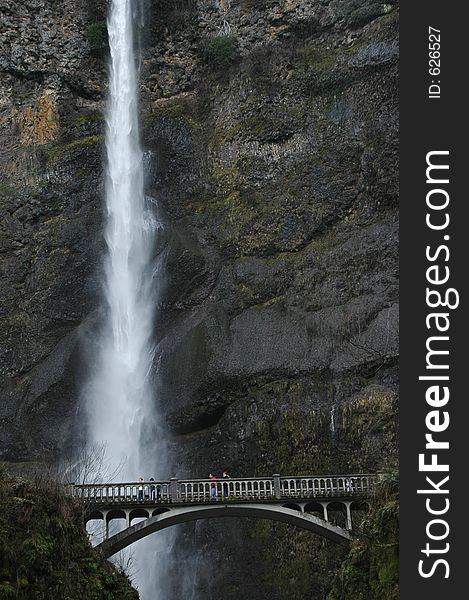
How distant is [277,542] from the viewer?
3266 cm

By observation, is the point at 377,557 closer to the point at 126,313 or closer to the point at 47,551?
the point at 47,551

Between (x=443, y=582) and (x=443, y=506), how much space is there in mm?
1098

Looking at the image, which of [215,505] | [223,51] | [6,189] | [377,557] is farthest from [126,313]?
[377,557]

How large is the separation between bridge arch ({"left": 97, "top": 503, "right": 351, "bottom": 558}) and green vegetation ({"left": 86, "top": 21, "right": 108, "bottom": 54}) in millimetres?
30696

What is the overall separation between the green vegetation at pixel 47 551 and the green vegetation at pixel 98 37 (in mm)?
31373

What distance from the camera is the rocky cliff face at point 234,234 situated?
34.5 m

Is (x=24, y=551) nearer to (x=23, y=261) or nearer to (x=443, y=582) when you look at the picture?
(x=443, y=582)

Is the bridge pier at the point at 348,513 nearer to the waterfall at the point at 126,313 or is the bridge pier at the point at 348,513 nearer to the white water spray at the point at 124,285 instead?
the waterfall at the point at 126,313

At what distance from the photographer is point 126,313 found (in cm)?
4019

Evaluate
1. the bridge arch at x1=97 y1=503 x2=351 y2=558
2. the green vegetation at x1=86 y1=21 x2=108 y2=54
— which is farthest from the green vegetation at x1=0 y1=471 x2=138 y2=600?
the green vegetation at x1=86 y1=21 x2=108 y2=54

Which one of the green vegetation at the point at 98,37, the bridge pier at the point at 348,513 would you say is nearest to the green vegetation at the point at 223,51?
the green vegetation at the point at 98,37

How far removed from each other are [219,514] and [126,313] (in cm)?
1526

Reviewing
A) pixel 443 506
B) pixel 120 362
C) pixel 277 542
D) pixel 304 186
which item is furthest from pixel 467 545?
pixel 304 186

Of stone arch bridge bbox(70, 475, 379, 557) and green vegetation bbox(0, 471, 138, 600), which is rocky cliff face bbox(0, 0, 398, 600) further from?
green vegetation bbox(0, 471, 138, 600)
